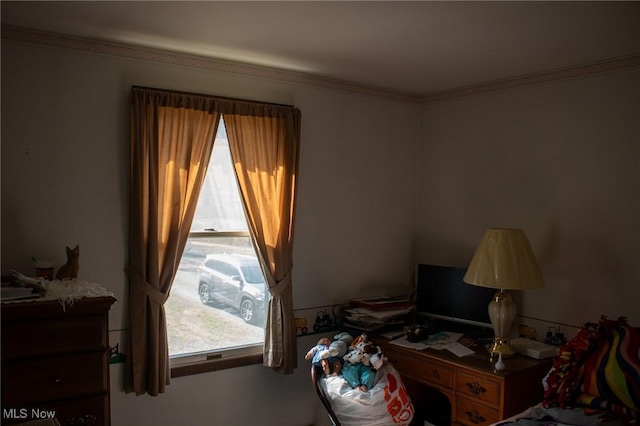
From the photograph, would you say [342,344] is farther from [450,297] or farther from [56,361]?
[56,361]

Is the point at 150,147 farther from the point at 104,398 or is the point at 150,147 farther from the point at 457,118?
the point at 457,118

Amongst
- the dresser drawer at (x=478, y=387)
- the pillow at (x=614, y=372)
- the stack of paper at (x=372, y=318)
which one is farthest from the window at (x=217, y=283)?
the pillow at (x=614, y=372)

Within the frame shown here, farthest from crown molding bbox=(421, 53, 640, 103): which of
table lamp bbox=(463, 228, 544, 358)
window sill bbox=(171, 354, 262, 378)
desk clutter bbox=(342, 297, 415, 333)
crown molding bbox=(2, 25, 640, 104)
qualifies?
window sill bbox=(171, 354, 262, 378)

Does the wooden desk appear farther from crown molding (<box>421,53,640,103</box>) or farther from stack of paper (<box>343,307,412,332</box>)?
crown molding (<box>421,53,640,103</box>)

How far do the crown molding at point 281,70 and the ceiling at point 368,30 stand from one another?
5 centimetres

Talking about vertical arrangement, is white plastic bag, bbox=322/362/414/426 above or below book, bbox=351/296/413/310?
below

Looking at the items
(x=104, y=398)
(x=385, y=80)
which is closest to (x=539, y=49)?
(x=385, y=80)

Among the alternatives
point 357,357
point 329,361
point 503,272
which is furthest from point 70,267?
point 503,272

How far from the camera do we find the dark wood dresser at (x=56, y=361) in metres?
2.29

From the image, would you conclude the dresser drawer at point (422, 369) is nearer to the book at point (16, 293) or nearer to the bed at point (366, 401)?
the bed at point (366, 401)

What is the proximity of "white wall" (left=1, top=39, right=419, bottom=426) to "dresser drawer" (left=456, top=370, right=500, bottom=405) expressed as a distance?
1080 millimetres

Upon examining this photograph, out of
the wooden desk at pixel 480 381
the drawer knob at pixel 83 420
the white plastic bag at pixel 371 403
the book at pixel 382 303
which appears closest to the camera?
the drawer knob at pixel 83 420

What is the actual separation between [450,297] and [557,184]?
1.00m

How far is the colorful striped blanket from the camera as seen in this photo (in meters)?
2.39
